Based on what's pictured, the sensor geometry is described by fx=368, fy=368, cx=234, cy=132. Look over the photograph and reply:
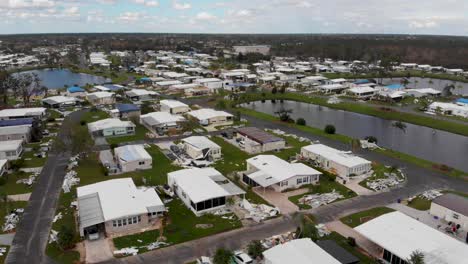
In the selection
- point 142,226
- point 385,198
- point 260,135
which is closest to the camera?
point 142,226

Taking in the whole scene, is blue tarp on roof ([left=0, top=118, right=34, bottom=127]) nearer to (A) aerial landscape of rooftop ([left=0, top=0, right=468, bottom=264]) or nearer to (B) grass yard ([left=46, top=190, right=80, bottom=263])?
(A) aerial landscape of rooftop ([left=0, top=0, right=468, bottom=264])

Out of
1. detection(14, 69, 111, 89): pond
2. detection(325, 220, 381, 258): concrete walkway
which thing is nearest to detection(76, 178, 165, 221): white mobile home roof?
detection(325, 220, 381, 258): concrete walkway

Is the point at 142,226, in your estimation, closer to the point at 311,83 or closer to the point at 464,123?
the point at 464,123

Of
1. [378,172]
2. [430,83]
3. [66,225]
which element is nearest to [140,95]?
[66,225]

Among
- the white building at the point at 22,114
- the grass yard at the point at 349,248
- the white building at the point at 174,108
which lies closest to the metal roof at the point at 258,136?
the white building at the point at 174,108

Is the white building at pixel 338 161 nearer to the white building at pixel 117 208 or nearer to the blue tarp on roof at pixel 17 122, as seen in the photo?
the white building at pixel 117 208

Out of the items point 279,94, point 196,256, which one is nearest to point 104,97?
point 279,94

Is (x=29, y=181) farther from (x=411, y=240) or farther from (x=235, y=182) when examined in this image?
(x=411, y=240)
